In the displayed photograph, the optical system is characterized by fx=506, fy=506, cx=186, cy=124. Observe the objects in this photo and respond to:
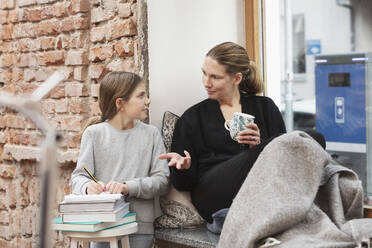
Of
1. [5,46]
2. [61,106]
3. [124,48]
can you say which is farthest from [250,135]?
[5,46]

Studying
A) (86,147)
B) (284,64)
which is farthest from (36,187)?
(284,64)

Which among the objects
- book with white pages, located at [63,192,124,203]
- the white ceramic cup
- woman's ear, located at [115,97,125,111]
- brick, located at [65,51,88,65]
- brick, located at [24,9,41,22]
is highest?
brick, located at [24,9,41,22]

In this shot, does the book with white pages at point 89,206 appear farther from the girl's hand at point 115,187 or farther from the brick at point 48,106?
the brick at point 48,106

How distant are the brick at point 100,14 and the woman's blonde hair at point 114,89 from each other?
500 millimetres

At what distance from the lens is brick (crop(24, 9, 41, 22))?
287 centimetres

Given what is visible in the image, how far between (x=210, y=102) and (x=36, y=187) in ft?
4.02

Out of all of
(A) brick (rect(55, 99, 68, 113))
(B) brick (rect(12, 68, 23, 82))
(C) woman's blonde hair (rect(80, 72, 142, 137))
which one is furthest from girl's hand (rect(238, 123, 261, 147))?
(B) brick (rect(12, 68, 23, 82))

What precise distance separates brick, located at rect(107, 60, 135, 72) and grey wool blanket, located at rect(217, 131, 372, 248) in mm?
958

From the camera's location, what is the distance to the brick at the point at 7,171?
3.03 m

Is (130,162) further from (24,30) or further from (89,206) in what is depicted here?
(24,30)

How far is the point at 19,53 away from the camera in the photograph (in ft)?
9.75

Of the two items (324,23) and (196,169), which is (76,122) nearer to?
(196,169)

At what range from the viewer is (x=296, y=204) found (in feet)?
5.52

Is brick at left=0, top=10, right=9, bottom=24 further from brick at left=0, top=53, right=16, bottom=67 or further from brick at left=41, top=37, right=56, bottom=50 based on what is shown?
brick at left=41, top=37, right=56, bottom=50
